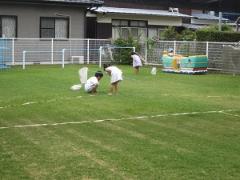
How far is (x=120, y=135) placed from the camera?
8609mm

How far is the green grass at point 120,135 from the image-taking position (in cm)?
641

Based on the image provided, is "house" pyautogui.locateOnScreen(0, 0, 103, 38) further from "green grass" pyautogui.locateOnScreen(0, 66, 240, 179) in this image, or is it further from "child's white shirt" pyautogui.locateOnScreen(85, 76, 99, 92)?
"child's white shirt" pyautogui.locateOnScreen(85, 76, 99, 92)

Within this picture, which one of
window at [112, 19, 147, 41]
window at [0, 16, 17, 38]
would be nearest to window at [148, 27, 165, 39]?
window at [112, 19, 147, 41]

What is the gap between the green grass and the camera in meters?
6.41

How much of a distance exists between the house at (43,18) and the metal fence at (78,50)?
2.26ft

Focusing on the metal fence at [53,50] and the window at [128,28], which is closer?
the metal fence at [53,50]

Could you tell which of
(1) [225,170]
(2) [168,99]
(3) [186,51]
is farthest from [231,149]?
(3) [186,51]

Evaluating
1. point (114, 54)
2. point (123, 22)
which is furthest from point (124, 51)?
point (123, 22)

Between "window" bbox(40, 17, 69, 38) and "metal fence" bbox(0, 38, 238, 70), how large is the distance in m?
0.49

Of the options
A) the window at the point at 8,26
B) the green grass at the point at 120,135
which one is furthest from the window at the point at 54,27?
the green grass at the point at 120,135

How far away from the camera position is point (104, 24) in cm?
3152

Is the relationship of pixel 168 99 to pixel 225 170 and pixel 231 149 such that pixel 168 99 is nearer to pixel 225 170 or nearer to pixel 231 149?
pixel 231 149

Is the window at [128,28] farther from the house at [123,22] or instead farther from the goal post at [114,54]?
the goal post at [114,54]

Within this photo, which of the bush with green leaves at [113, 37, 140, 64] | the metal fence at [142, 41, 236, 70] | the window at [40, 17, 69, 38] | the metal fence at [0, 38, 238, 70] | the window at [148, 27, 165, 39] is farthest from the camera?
the window at [148, 27, 165, 39]
